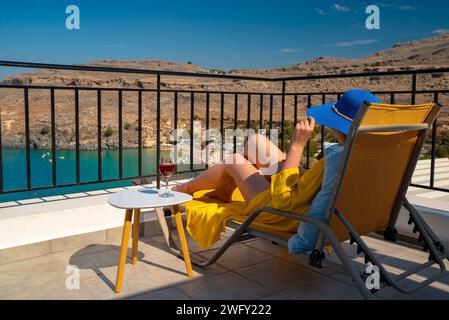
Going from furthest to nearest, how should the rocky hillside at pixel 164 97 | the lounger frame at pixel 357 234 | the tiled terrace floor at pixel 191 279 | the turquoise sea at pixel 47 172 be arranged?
the rocky hillside at pixel 164 97 < the turquoise sea at pixel 47 172 < the tiled terrace floor at pixel 191 279 < the lounger frame at pixel 357 234

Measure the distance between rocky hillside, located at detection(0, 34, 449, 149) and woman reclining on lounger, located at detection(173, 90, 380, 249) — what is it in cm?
1555

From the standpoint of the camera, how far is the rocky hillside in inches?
1049

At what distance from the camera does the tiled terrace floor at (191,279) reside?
2168mm

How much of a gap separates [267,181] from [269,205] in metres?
0.44

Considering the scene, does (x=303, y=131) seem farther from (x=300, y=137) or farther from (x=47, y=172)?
(x=47, y=172)

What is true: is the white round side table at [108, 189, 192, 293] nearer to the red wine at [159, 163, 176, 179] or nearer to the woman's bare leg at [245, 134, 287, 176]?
the red wine at [159, 163, 176, 179]

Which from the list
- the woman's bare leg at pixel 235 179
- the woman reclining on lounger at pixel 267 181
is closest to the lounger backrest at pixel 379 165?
the woman reclining on lounger at pixel 267 181

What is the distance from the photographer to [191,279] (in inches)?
93.7

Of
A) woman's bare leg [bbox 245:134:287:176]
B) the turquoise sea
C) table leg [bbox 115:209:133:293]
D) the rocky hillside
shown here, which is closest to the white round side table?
table leg [bbox 115:209:133:293]

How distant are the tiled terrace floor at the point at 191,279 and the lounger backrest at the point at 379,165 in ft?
1.44

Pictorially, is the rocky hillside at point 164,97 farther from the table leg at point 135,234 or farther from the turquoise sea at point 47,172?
the table leg at point 135,234

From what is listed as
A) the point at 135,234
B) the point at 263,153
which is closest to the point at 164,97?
the point at 263,153
